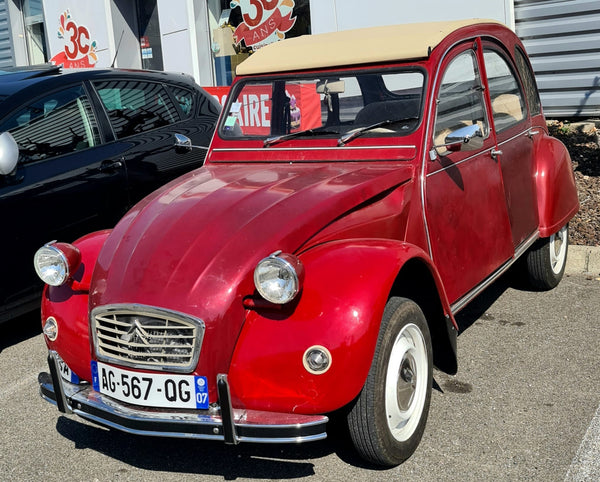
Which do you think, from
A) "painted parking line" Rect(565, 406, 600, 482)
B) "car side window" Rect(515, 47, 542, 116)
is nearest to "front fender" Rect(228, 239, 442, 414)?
"painted parking line" Rect(565, 406, 600, 482)

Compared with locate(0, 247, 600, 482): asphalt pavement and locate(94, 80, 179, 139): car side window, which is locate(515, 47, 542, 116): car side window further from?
locate(94, 80, 179, 139): car side window

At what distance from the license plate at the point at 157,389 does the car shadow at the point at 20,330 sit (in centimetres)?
239

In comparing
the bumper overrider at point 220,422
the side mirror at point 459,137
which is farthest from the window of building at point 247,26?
the bumper overrider at point 220,422

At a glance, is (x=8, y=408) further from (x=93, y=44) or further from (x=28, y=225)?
(x=93, y=44)

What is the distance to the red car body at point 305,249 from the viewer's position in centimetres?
308

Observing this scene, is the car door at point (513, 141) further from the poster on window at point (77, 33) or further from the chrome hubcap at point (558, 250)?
the poster on window at point (77, 33)

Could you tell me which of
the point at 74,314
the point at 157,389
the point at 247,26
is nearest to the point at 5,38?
the point at 247,26

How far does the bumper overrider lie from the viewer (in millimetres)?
3008

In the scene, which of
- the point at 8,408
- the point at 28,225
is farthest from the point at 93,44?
the point at 8,408

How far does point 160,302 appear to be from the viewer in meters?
3.20

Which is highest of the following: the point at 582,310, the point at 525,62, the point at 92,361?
the point at 525,62

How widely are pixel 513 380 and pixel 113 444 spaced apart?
82.8 inches

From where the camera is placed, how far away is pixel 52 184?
17.5 feet

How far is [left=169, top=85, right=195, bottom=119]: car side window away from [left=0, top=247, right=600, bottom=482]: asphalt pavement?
2587mm
